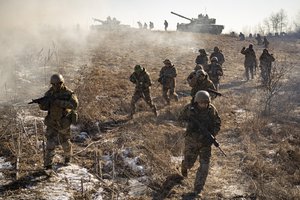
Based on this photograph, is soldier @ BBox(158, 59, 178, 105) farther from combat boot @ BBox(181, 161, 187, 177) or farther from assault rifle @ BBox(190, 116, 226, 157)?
assault rifle @ BBox(190, 116, 226, 157)

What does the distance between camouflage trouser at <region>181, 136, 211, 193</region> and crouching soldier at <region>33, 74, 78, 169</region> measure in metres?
2.12

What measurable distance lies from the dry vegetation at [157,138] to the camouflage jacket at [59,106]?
742 mm

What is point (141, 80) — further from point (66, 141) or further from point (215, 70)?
point (66, 141)

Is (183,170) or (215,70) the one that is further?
(215,70)

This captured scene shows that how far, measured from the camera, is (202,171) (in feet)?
20.2

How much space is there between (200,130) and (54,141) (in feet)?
8.47

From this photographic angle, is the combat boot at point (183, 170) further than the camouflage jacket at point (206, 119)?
Yes

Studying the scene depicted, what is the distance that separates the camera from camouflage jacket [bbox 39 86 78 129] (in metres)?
6.50

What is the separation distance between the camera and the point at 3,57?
16875mm

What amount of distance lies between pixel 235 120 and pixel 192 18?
3105 centimetres

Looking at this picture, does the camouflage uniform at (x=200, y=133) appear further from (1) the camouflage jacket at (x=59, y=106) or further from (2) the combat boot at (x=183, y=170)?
(1) the camouflage jacket at (x=59, y=106)

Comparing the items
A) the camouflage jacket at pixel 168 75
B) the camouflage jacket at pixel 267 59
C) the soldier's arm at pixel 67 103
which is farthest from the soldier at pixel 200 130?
the camouflage jacket at pixel 267 59

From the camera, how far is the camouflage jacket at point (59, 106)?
6.50 metres

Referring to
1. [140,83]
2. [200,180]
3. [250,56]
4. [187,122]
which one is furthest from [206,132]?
[250,56]
